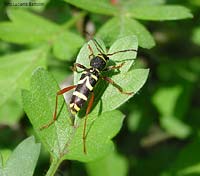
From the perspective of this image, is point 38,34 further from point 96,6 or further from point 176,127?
point 176,127

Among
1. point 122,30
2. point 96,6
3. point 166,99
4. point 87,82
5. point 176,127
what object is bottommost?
point 176,127

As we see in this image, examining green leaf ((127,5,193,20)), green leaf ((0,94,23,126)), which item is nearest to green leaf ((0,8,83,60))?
green leaf ((127,5,193,20))

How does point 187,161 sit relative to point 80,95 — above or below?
below

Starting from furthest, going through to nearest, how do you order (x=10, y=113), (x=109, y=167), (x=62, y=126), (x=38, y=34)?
(x=109, y=167)
(x=10, y=113)
(x=38, y=34)
(x=62, y=126)

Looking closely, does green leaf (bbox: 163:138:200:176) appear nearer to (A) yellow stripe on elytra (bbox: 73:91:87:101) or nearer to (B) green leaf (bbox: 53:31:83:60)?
(B) green leaf (bbox: 53:31:83:60)

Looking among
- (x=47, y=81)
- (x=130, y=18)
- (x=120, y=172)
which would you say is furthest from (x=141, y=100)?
(x=47, y=81)

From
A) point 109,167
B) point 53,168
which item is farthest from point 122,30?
point 109,167
